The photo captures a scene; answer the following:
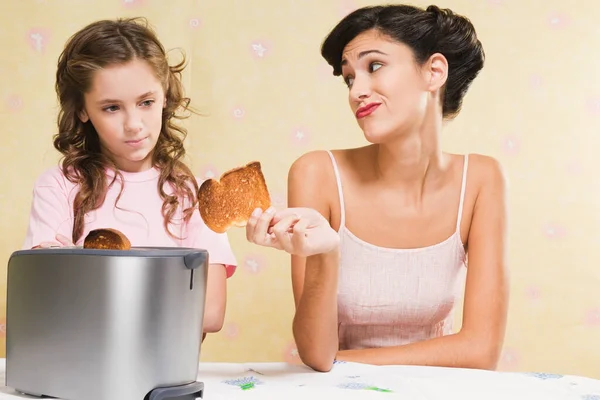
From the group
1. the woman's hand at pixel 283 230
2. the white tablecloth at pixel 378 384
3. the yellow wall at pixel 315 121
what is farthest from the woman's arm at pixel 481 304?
the yellow wall at pixel 315 121

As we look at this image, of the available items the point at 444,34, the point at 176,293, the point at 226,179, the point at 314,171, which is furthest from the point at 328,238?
the point at 444,34

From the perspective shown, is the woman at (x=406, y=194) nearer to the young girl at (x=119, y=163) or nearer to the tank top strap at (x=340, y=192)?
the tank top strap at (x=340, y=192)

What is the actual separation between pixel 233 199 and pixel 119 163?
346mm

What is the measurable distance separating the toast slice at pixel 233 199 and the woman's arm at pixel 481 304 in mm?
375

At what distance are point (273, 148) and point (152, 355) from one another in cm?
172

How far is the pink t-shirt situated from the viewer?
48.8 inches

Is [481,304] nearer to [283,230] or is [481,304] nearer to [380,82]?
[380,82]

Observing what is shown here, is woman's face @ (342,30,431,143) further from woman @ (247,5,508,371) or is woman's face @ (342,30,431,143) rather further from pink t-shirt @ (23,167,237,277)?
pink t-shirt @ (23,167,237,277)

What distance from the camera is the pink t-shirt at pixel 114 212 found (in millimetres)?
1238

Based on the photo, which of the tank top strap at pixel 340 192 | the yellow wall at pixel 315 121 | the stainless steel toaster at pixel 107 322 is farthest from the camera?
the yellow wall at pixel 315 121

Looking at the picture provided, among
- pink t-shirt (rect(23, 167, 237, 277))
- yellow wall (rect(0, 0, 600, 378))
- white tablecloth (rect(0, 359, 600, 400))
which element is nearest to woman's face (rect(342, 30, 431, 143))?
pink t-shirt (rect(23, 167, 237, 277))

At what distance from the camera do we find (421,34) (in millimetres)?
1484

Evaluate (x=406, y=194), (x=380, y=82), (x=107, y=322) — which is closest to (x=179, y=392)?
(x=107, y=322)

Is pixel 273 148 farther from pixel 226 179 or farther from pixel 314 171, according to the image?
pixel 226 179
